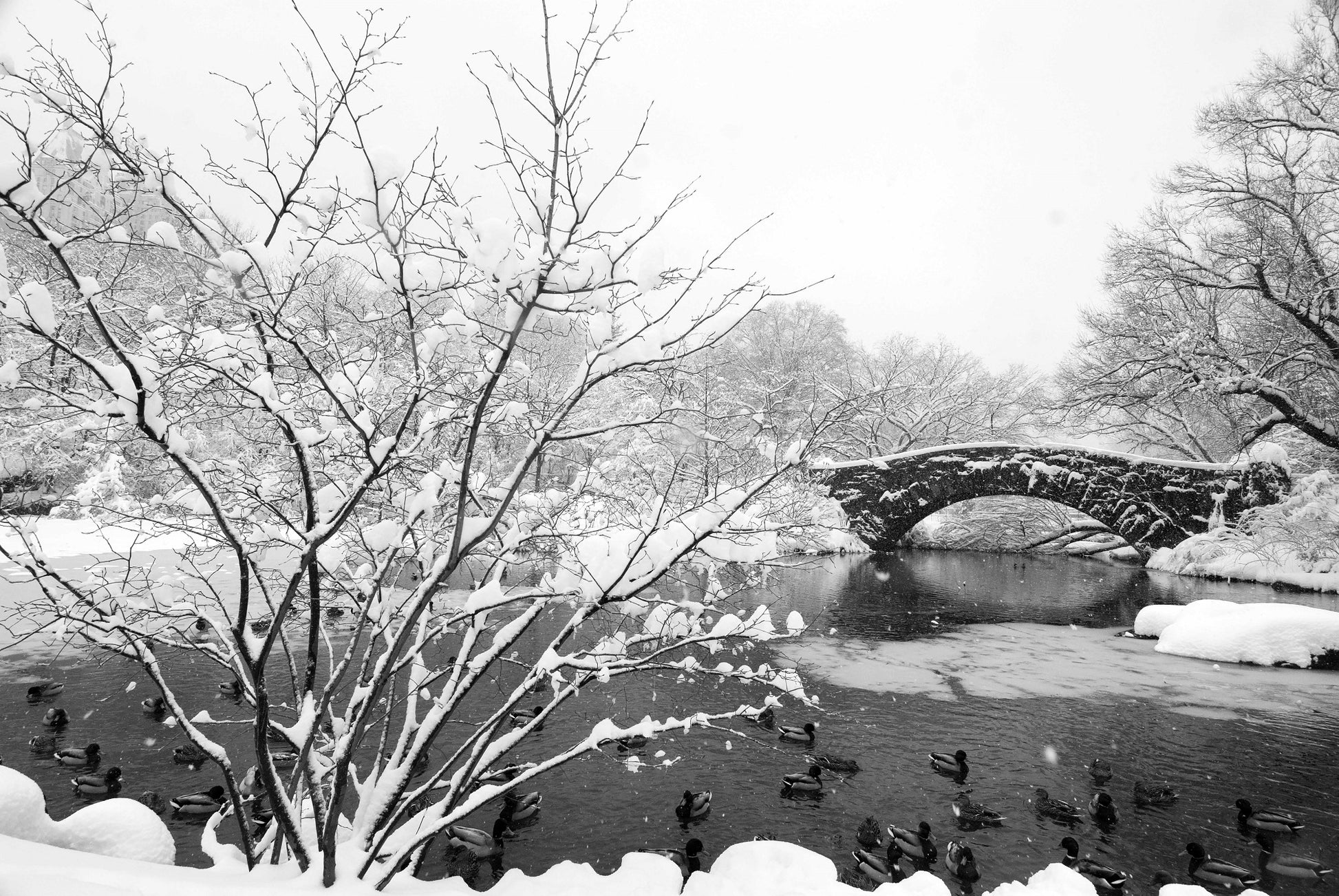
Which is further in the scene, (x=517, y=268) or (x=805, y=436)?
(x=805, y=436)

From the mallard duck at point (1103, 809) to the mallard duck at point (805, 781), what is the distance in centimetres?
256

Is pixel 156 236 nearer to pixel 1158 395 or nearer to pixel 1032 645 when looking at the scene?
pixel 1032 645

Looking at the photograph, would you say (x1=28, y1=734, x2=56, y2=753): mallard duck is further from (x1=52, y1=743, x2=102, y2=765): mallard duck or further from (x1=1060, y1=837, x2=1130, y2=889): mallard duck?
(x1=1060, y1=837, x2=1130, y2=889): mallard duck

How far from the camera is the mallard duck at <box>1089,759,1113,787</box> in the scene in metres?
7.21

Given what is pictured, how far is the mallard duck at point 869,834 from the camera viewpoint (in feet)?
19.8

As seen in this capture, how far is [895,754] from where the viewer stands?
7.96 metres

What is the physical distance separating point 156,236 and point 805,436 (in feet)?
9.82

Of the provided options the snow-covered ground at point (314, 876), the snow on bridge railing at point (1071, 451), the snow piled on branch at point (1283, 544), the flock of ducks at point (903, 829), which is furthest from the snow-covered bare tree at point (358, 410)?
the snow piled on branch at point (1283, 544)

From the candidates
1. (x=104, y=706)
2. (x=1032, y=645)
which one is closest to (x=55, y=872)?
(x=104, y=706)

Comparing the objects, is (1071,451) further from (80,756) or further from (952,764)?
(80,756)

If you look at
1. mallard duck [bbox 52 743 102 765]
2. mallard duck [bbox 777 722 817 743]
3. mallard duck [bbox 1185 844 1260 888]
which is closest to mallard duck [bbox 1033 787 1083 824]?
mallard duck [bbox 1185 844 1260 888]

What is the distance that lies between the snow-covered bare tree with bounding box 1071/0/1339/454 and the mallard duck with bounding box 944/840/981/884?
16.8m

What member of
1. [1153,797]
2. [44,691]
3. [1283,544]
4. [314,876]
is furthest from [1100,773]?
[1283,544]

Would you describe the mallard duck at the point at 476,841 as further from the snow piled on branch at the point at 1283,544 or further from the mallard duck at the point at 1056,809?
the snow piled on branch at the point at 1283,544
